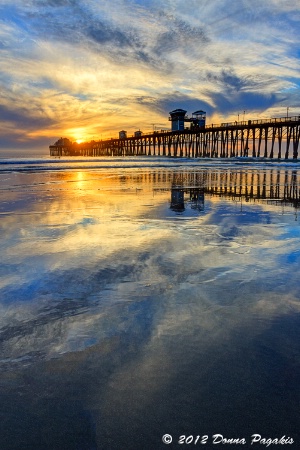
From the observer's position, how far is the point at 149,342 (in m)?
2.44

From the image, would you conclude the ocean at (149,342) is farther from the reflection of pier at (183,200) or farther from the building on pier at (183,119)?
the building on pier at (183,119)

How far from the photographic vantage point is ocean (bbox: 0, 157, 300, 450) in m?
1.68

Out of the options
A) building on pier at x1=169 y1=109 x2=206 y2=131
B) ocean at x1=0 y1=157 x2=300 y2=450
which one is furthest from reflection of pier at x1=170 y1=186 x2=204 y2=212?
building on pier at x1=169 y1=109 x2=206 y2=131

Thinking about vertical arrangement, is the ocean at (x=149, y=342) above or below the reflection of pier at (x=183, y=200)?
below

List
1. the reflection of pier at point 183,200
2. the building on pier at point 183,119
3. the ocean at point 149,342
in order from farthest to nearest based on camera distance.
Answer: the building on pier at point 183,119 → the reflection of pier at point 183,200 → the ocean at point 149,342

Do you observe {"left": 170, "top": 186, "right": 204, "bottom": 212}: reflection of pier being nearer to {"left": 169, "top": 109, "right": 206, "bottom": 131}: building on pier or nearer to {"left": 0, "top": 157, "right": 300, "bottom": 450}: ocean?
{"left": 0, "top": 157, "right": 300, "bottom": 450}: ocean

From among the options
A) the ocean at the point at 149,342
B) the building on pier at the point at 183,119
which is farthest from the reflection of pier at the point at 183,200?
the building on pier at the point at 183,119

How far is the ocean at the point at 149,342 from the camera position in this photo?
1.68m

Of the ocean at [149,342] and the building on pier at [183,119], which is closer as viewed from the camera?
the ocean at [149,342]

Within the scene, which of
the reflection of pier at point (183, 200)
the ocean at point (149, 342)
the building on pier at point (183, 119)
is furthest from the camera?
the building on pier at point (183, 119)

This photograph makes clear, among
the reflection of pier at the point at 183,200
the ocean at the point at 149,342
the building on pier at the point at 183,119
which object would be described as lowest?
the ocean at the point at 149,342


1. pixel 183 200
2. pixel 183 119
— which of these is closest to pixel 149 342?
pixel 183 200

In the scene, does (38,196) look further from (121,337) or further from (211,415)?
(211,415)

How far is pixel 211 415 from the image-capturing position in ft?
5.72
